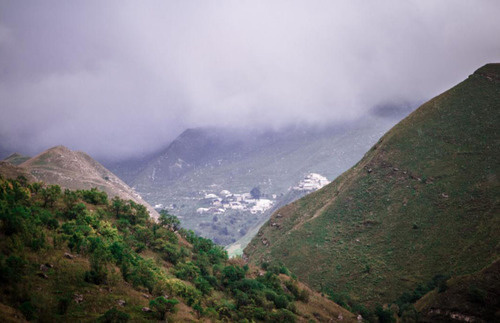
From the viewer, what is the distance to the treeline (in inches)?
998

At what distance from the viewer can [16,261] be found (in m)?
26.0

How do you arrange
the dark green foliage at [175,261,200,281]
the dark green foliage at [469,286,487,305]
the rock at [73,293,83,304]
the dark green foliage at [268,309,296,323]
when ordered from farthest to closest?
the dark green foliage at [175,261,200,281] < the dark green foliage at [268,309,296,323] < the dark green foliage at [469,286,487,305] < the rock at [73,293,83,304]

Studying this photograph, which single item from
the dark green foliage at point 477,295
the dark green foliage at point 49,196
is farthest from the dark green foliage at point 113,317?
the dark green foliage at point 477,295

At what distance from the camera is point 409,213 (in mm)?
86375

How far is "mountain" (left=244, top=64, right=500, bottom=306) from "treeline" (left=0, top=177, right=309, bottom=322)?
24.3 metres

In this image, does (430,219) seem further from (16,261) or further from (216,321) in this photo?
(16,261)

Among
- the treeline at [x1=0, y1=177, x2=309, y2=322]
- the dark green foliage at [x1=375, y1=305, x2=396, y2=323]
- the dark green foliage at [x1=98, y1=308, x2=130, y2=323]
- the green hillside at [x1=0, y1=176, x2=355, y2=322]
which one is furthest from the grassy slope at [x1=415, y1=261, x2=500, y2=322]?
the dark green foliage at [x1=98, y1=308, x2=130, y2=323]

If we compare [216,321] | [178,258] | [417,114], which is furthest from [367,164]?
[216,321]

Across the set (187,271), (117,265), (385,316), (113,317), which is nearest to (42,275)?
(113,317)

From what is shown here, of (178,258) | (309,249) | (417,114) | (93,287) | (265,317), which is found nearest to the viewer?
(93,287)

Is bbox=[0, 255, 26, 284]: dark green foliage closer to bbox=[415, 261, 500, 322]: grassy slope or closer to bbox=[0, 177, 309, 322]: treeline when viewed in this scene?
bbox=[0, 177, 309, 322]: treeline

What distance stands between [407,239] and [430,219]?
8538mm

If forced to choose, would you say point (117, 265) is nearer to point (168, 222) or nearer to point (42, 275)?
point (42, 275)

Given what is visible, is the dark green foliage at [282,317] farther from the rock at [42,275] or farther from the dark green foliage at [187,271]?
the rock at [42,275]
